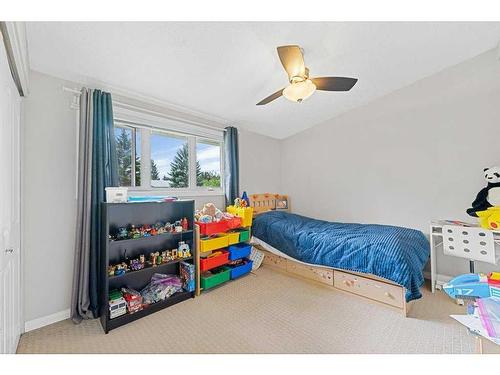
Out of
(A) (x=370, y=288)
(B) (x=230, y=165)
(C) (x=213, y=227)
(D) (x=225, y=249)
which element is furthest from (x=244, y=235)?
(A) (x=370, y=288)

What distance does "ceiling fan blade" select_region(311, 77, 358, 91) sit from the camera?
194 cm

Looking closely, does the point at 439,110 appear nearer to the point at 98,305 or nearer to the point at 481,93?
the point at 481,93

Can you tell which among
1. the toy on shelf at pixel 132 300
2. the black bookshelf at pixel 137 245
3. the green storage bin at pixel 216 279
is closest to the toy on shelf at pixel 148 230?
the black bookshelf at pixel 137 245

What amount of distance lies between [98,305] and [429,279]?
377 cm

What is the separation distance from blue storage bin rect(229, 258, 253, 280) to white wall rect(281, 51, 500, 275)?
1.60 meters

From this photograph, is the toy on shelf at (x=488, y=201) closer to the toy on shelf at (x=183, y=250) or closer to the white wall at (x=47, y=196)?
the toy on shelf at (x=183, y=250)

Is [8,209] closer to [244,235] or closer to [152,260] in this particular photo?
[152,260]

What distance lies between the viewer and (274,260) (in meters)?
3.28

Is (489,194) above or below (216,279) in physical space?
above

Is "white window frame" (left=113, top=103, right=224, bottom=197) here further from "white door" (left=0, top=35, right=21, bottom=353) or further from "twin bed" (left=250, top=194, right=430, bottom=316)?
"twin bed" (left=250, top=194, right=430, bottom=316)

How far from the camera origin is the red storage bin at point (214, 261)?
2.62 m

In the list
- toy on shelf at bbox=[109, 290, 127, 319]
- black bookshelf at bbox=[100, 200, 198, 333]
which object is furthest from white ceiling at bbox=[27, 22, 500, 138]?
toy on shelf at bbox=[109, 290, 127, 319]

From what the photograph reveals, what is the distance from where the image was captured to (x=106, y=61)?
190 cm

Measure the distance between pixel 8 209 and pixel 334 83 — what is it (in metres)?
2.54
